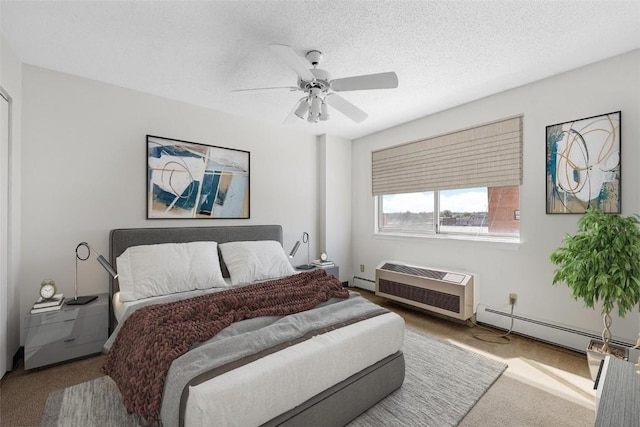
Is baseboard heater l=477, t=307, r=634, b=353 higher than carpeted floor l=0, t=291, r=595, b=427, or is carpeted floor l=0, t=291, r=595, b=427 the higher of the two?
baseboard heater l=477, t=307, r=634, b=353

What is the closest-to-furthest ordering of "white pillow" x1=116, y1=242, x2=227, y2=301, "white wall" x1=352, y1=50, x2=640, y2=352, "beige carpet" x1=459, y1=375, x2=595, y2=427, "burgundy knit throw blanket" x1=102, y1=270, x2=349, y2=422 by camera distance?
"burgundy knit throw blanket" x1=102, y1=270, x2=349, y2=422 < "beige carpet" x1=459, y1=375, x2=595, y2=427 < "white wall" x1=352, y1=50, x2=640, y2=352 < "white pillow" x1=116, y1=242, x2=227, y2=301

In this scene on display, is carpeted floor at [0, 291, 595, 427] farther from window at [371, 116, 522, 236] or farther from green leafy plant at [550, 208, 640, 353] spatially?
window at [371, 116, 522, 236]

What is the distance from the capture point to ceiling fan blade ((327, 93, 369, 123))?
2.34 m

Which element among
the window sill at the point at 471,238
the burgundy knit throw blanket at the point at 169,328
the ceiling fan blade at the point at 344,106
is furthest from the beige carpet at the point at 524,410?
the ceiling fan blade at the point at 344,106

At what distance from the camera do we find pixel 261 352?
4.79 feet

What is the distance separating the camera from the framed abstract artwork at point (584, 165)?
239cm

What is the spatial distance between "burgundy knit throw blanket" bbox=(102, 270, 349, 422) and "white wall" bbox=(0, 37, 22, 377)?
3.76 ft

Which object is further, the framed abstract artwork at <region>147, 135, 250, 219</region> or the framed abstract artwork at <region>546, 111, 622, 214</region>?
the framed abstract artwork at <region>147, 135, 250, 219</region>

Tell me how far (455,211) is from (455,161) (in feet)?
2.11

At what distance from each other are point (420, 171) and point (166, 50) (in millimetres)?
3161

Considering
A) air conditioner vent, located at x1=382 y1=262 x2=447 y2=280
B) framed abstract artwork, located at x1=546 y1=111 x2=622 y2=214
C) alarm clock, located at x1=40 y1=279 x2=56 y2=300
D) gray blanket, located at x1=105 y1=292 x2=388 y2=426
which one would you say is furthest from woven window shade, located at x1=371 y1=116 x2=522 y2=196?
alarm clock, located at x1=40 y1=279 x2=56 y2=300

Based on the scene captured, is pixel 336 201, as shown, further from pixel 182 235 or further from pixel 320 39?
pixel 320 39

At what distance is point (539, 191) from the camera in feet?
9.23

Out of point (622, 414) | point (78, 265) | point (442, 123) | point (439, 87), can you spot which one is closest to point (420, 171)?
point (442, 123)
